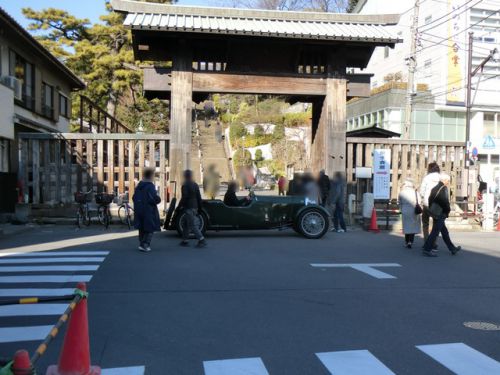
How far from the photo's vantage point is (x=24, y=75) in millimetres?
21344

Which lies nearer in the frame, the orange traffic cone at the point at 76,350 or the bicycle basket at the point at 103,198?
the orange traffic cone at the point at 76,350

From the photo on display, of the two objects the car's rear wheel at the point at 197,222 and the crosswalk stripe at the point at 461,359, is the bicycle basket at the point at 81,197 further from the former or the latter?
the crosswalk stripe at the point at 461,359

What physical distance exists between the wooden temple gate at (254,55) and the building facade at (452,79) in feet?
60.4

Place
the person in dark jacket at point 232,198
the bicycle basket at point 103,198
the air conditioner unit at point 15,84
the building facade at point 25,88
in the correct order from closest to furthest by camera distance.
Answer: the person in dark jacket at point 232,198, the bicycle basket at point 103,198, the building facade at point 25,88, the air conditioner unit at point 15,84

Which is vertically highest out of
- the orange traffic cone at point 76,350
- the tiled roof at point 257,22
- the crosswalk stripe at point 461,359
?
the tiled roof at point 257,22

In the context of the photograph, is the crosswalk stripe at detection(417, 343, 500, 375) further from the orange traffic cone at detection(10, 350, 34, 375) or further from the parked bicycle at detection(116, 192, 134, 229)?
the parked bicycle at detection(116, 192, 134, 229)

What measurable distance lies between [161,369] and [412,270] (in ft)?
20.2

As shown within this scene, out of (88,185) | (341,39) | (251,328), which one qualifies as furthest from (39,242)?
(341,39)

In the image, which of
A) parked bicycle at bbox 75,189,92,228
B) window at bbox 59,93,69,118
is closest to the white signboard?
parked bicycle at bbox 75,189,92,228

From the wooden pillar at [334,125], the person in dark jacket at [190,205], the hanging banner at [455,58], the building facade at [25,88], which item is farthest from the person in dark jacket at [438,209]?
the hanging banner at [455,58]

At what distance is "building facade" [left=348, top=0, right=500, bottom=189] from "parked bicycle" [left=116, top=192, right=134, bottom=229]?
23.4m

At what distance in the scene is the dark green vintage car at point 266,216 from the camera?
13.1m

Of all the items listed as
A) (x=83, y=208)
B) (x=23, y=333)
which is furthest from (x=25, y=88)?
(x=23, y=333)

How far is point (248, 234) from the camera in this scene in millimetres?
14461
